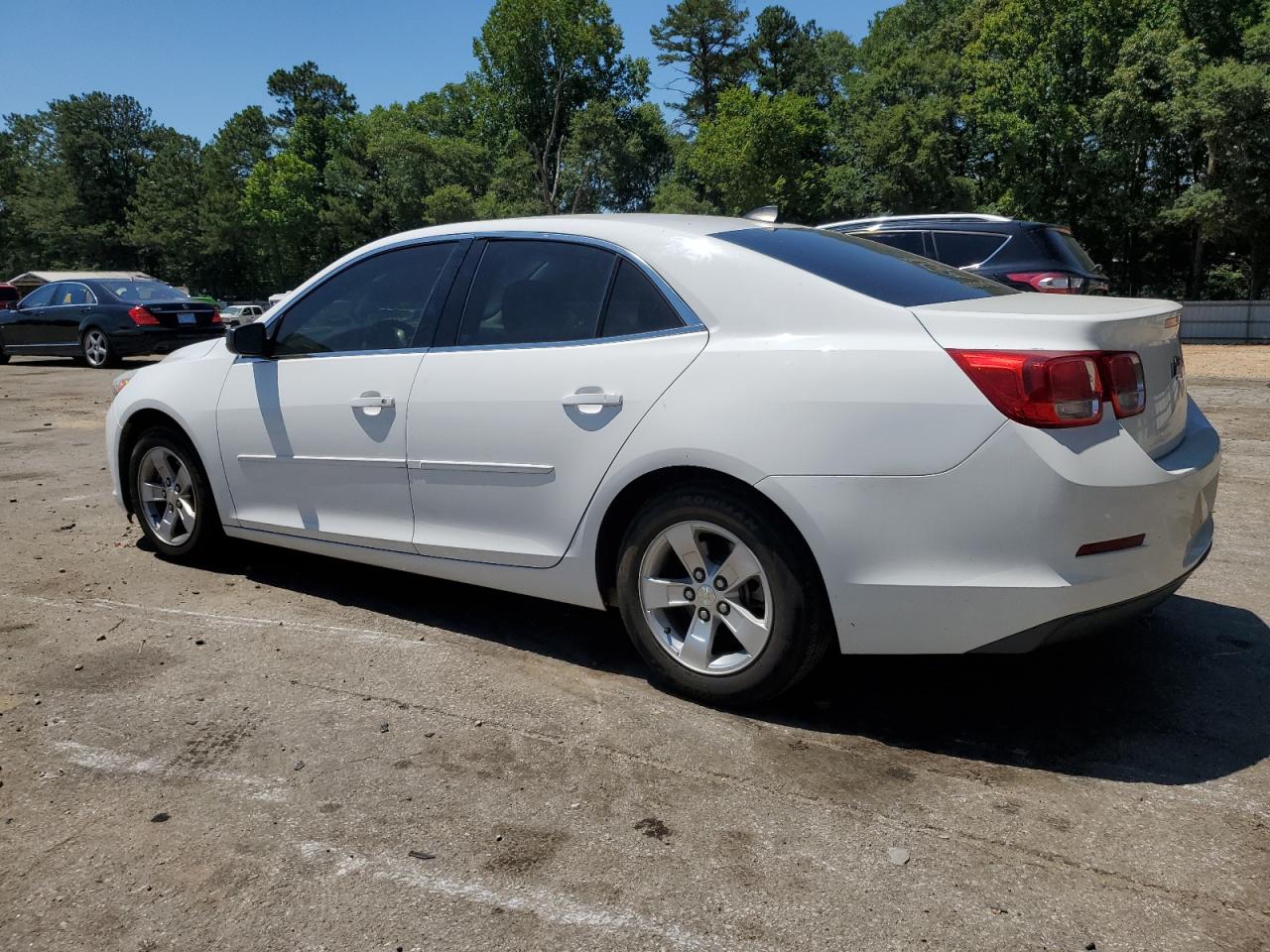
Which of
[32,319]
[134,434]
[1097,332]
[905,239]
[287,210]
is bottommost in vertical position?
[134,434]

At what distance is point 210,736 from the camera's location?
3.20 meters

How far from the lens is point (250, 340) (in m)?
4.53

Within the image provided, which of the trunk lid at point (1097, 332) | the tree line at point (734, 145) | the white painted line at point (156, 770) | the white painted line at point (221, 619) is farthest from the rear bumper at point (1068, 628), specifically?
the tree line at point (734, 145)

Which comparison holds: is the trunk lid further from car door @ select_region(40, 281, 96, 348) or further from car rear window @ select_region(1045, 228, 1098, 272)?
car door @ select_region(40, 281, 96, 348)

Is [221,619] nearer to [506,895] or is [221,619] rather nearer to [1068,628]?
[506,895]

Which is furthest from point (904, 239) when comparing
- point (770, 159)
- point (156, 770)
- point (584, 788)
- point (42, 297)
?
point (770, 159)

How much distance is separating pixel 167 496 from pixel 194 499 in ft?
0.86

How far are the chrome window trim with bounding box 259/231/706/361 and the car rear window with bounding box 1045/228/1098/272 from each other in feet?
25.0

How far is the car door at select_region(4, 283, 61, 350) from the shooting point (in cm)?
1705

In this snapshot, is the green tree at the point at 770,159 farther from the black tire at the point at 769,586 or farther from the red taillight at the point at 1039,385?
the red taillight at the point at 1039,385

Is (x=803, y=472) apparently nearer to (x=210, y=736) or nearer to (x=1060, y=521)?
(x=1060, y=521)

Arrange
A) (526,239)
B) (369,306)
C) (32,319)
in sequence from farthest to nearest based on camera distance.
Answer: (32,319) → (369,306) → (526,239)

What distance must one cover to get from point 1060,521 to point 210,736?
2.64 m

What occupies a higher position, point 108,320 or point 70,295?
point 70,295
